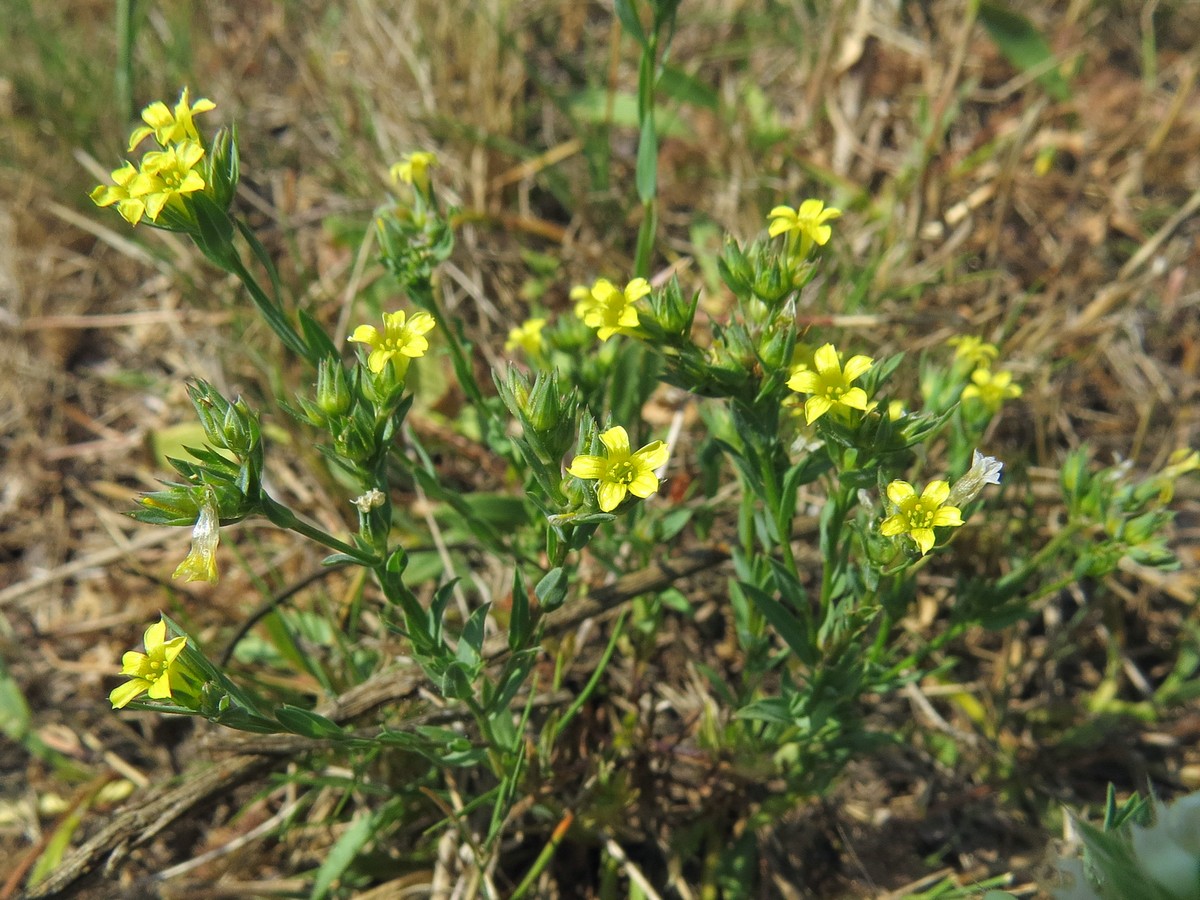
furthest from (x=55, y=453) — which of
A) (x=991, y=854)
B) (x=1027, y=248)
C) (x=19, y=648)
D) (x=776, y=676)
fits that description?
(x=1027, y=248)

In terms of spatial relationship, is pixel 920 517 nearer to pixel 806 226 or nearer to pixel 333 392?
pixel 806 226

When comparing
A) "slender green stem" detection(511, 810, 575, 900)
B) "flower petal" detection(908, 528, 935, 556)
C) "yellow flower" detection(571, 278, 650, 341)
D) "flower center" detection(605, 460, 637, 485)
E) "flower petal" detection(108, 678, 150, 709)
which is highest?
"yellow flower" detection(571, 278, 650, 341)

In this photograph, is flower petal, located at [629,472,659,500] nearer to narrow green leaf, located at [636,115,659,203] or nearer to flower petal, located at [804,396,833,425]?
flower petal, located at [804,396,833,425]

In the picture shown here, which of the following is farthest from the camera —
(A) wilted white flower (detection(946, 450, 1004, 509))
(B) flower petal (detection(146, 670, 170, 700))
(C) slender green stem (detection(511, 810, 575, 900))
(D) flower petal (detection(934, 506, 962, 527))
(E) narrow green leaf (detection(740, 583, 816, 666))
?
(C) slender green stem (detection(511, 810, 575, 900))

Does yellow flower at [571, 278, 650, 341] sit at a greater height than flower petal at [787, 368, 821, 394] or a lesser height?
lesser

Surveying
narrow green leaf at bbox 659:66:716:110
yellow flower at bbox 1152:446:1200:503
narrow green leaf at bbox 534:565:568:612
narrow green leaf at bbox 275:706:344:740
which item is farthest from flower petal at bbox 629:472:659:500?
narrow green leaf at bbox 659:66:716:110

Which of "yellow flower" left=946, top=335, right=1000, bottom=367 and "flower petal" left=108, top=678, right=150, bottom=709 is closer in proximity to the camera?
"flower petal" left=108, top=678, right=150, bottom=709

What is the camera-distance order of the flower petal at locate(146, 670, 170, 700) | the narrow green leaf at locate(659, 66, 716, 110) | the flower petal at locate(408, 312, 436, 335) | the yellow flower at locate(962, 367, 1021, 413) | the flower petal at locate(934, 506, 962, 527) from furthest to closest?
1. the narrow green leaf at locate(659, 66, 716, 110)
2. the yellow flower at locate(962, 367, 1021, 413)
3. the flower petal at locate(408, 312, 436, 335)
4. the flower petal at locate(934, 506, 962, 527)
5. the flower petal at locate(146, 670, 170, 700)
